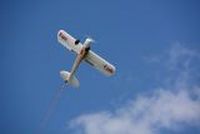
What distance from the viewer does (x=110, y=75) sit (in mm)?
70750

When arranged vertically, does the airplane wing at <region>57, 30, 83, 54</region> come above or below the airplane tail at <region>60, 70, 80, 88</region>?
above

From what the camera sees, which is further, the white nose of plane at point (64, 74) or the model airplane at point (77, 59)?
the white nose of plane at point (64, 74)

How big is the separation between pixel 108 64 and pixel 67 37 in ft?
15.6

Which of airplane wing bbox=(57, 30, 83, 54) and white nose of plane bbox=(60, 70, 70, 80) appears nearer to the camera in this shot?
airplane wing bbox=(57, 30, 83, 54)

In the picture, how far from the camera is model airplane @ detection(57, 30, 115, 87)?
69.0m

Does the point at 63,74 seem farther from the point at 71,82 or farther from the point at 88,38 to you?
the point at 88,38

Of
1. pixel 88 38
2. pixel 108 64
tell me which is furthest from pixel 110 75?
pixel 88 38

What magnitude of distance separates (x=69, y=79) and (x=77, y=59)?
2447 millimetres

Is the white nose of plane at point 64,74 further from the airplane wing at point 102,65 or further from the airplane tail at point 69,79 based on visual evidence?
the airplane wing at point 102,65

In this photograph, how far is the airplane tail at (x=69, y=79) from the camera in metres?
70.2

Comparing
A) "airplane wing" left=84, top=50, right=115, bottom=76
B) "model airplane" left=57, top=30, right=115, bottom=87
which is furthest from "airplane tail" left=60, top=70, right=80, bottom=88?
"airplane wing" left=84, top=50, right=115, bottom=76

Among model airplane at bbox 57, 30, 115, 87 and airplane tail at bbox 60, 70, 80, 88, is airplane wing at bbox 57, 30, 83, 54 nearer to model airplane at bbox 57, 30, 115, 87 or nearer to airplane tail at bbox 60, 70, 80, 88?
model airplane at bbox 57, 30, 115, 87

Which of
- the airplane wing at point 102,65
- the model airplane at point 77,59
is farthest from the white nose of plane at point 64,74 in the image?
the airplane wing at point 102,65

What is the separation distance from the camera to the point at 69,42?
231 feet
